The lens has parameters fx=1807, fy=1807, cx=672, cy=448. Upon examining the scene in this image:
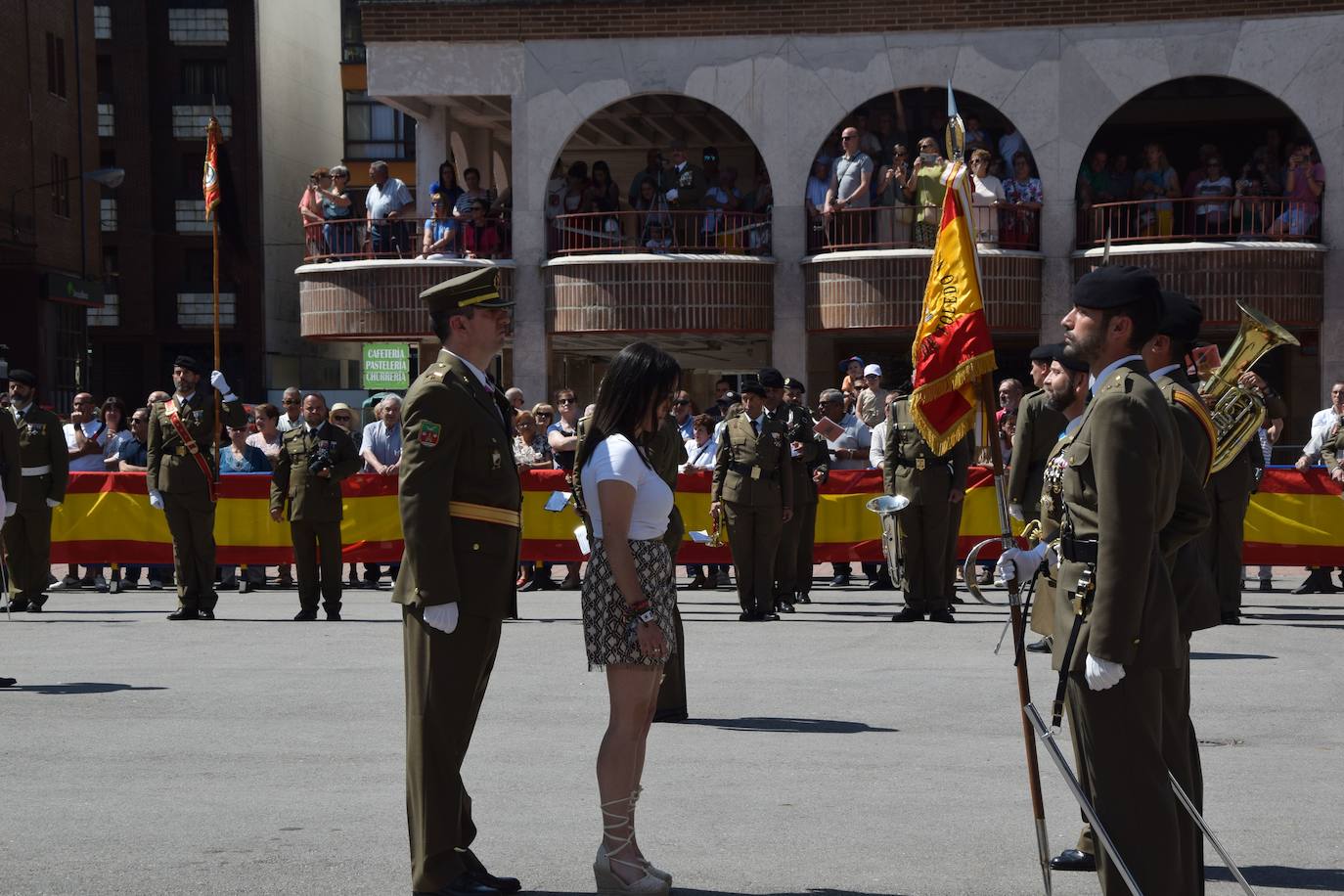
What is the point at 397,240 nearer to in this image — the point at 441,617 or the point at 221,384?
the point at 221,384

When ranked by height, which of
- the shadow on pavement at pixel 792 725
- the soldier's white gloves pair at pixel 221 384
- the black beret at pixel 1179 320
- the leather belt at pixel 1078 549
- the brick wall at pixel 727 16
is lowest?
the shadow on pavement at pixel 792 725

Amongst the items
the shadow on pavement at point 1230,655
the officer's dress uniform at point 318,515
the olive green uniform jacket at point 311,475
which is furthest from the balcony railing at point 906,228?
the shadow on pavement at point 1230,655

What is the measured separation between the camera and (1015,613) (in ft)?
19.8

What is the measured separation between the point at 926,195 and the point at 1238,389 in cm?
1539

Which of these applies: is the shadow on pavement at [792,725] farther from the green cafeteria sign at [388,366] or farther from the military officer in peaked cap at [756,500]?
the green cafeteria sign at [388,366]

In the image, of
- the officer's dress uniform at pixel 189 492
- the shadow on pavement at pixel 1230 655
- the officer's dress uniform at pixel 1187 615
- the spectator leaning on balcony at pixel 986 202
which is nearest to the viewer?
the officer's dress uniform at pixel 1187 615

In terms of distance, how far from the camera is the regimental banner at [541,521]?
58.7 feet

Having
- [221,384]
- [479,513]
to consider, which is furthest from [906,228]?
[479,513]

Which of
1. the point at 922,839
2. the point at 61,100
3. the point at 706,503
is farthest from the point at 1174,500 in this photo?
the point at 61,100

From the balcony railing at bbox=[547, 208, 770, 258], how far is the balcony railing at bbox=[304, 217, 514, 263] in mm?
938

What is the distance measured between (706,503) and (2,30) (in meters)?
28.8

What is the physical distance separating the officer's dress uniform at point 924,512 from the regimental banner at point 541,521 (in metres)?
3.18

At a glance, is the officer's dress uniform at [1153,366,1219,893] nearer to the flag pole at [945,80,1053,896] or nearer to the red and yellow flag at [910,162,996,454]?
the flag pole at [945,80,1053,896]

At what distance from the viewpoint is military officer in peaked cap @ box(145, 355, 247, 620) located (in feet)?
51.3
